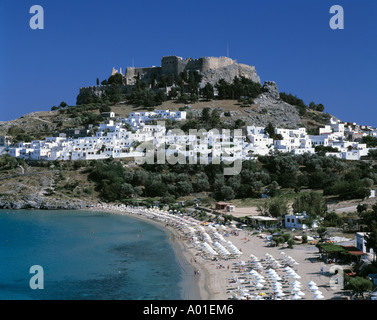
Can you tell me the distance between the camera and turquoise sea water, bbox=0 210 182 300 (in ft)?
68.4

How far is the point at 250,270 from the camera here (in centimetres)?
2244

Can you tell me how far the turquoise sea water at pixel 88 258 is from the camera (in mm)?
20859

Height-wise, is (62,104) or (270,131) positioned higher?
(62,104)

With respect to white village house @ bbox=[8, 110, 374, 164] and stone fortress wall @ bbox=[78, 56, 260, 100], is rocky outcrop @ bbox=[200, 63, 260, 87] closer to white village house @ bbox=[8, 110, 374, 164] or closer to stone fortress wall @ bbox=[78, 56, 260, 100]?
stone fortress wall @ bbox=[78, 56, 260, 100]

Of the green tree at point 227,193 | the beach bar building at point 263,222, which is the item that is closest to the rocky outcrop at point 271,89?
the green tree at point 227,193

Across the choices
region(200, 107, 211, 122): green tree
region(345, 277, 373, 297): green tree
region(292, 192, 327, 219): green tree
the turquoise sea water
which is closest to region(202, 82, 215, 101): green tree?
region(200, 107, 211, 122): green tree

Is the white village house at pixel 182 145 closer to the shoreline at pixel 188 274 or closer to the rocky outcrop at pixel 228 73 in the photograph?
the rocky outcrop at pixel 228 73

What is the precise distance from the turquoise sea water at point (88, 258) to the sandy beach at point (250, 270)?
1003mm

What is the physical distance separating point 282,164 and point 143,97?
36274 millimetres

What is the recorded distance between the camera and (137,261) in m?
26.6

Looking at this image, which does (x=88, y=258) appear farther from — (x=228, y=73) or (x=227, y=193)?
(x=228, y=73)

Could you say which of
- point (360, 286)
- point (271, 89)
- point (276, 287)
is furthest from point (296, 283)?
point (271, 89)

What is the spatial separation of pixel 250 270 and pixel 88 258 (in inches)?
446
